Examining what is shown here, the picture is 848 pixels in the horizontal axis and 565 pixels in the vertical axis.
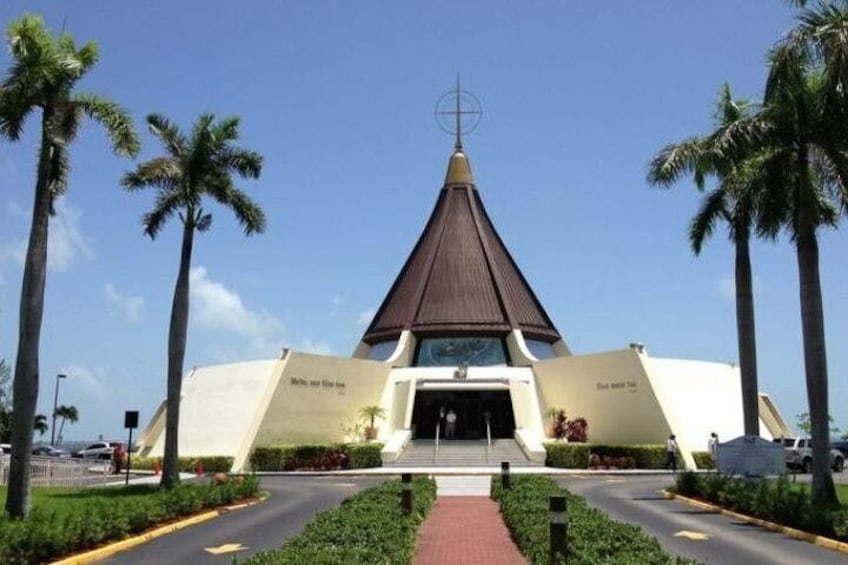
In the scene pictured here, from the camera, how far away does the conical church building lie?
39781 mm

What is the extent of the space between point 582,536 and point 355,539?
9.58ft

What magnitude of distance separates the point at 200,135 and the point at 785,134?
52.2 ft

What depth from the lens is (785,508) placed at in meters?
16.6

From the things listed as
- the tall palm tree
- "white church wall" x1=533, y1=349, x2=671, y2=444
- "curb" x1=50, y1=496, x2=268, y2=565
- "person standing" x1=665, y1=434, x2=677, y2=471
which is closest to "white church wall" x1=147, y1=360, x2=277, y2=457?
"white church wall" x1=533, y1=349, x2=671, y2=444

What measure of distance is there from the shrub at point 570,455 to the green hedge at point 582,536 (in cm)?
2093

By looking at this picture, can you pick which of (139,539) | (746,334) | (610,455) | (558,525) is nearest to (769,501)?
(746,334)

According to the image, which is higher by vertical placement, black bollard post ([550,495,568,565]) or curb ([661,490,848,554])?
black bollard post ([550,495,568,565])

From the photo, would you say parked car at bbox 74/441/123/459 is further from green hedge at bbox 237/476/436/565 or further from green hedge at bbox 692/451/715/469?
green hedge at bbox 237/476/436/565

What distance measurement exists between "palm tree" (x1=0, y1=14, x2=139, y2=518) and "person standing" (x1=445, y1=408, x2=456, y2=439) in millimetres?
30357

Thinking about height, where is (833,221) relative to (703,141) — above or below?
below

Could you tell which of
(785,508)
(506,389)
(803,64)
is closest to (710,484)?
(785,508)

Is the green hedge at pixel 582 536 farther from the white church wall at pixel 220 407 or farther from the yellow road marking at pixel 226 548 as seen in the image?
the white church wall at pixel 220 407

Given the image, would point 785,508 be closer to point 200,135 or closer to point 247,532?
point 247,532

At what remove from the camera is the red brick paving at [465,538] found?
1243cm
